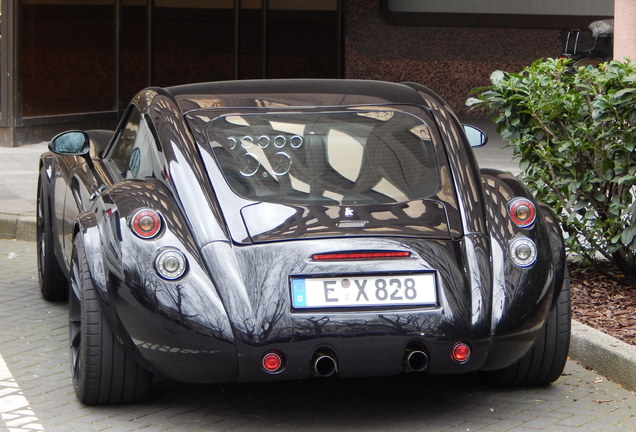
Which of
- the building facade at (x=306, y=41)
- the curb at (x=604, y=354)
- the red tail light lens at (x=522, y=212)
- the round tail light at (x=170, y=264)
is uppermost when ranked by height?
the building facade at (x=306, y=41)

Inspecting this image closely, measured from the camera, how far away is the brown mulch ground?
6254mm

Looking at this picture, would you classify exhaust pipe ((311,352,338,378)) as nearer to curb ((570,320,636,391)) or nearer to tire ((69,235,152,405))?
tire ((69,235,152,405))

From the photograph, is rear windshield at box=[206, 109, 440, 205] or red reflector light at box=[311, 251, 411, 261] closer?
red reflector light at box=[311, 251, 411, 261]

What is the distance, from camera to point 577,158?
7.04 metres

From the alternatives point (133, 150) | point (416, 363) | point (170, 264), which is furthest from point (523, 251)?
point (133, 150)

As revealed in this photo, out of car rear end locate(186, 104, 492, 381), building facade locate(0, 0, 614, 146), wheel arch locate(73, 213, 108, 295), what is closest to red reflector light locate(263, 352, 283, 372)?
car rear end locate(186, 104, 492, 381)

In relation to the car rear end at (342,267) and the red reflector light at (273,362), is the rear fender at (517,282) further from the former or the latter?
the red reflector light at (273,362)

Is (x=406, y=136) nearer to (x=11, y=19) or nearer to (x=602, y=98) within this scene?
(x=602, y=98)

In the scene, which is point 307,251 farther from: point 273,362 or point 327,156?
point 327,156

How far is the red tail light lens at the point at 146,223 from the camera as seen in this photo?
189 inches

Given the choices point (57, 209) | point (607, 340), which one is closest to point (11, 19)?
point (57, 209)

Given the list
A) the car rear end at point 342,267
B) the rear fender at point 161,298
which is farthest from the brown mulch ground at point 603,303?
the rear fender at point 161,298

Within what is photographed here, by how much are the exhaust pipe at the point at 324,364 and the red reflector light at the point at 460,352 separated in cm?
46

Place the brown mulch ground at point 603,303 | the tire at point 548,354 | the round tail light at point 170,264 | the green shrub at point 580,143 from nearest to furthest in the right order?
the round tail light at point 170,264
the tire at point 548,354
the brown mulch ground at point 603,303
the green shrub at point 580,143
